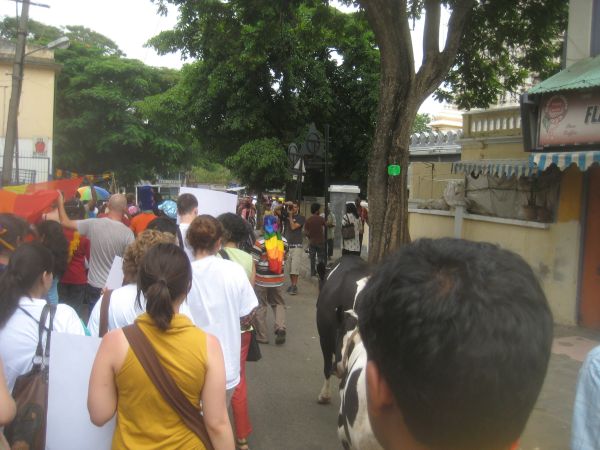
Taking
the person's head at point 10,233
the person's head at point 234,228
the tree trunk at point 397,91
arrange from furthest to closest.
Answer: the tree trunk at point 397,91, the person's head at point 234,228, the person's head at point 10,233

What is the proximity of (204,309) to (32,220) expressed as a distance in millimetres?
2500

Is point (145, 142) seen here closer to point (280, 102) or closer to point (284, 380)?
point (280, 102)

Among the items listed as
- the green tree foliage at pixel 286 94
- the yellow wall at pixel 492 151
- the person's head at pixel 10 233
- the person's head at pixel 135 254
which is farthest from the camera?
the green tree foliage at pixel 286 94

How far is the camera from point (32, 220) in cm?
516

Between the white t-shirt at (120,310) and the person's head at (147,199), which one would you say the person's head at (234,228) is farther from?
the person's head at (147,199)

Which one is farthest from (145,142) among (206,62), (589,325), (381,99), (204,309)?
(204,309)

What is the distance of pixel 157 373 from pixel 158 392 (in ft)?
0.27

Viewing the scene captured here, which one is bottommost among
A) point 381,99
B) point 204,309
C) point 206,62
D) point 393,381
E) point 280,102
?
point 204,309

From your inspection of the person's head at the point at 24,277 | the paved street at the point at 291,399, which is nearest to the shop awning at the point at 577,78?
the paved street at the point at 291,399

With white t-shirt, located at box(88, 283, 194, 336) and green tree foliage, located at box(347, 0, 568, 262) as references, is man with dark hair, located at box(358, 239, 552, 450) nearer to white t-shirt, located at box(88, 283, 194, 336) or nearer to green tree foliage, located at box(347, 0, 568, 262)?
white t-shirt, located at box(88, 283, 194, 336)

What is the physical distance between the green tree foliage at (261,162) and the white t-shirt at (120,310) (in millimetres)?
17097

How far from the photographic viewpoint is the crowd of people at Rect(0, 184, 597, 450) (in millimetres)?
951

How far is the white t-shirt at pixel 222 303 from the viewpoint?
3586 mm

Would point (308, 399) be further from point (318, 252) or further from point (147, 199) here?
point (147, 199)
